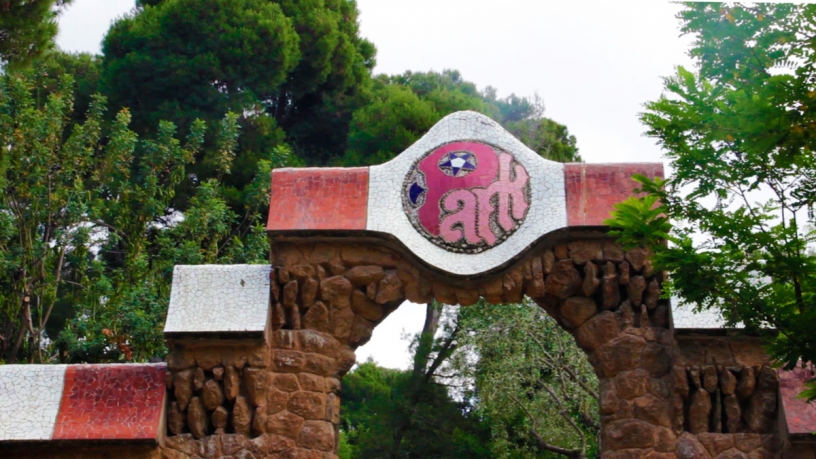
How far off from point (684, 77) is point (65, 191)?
848 cm

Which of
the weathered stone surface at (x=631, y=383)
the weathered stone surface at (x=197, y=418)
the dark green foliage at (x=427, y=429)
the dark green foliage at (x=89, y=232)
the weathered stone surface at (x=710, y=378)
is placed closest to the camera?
the weathered stone surface at (x=710, y=378)

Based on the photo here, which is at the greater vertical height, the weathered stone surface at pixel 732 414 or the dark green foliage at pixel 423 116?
the dark green foliage at pixel 423 116

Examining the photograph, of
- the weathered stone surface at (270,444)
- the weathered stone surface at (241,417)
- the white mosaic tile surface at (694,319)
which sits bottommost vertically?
the weathered stone surface at (270,444)

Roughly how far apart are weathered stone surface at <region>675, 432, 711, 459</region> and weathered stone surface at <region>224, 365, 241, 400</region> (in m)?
3.00

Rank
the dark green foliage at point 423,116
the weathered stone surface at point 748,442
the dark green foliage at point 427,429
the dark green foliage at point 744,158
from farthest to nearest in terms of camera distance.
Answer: the dark green foliage at point 423,116
the dark green foliage at point 427,429
the weathered stone surface at point 748,442
the dark green foliage at point 744,158

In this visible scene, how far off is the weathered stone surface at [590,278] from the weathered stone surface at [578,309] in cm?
10

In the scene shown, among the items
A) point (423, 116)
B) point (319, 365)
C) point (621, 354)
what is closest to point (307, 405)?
point (319, 365)

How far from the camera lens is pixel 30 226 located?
41.5 ft

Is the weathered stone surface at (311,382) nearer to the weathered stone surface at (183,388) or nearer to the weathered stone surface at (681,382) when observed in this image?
the weathered stone surface at (183,388)

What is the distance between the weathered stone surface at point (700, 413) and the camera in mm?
7570

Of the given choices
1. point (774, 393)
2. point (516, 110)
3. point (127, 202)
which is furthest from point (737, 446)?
point (516, 110)

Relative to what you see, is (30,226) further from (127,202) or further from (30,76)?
(30,76)

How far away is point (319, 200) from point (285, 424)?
1.59 m

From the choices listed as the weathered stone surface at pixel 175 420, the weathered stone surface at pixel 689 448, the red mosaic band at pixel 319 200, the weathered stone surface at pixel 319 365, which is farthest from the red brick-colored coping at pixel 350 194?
the weathered stone surface at pixel 689 448
